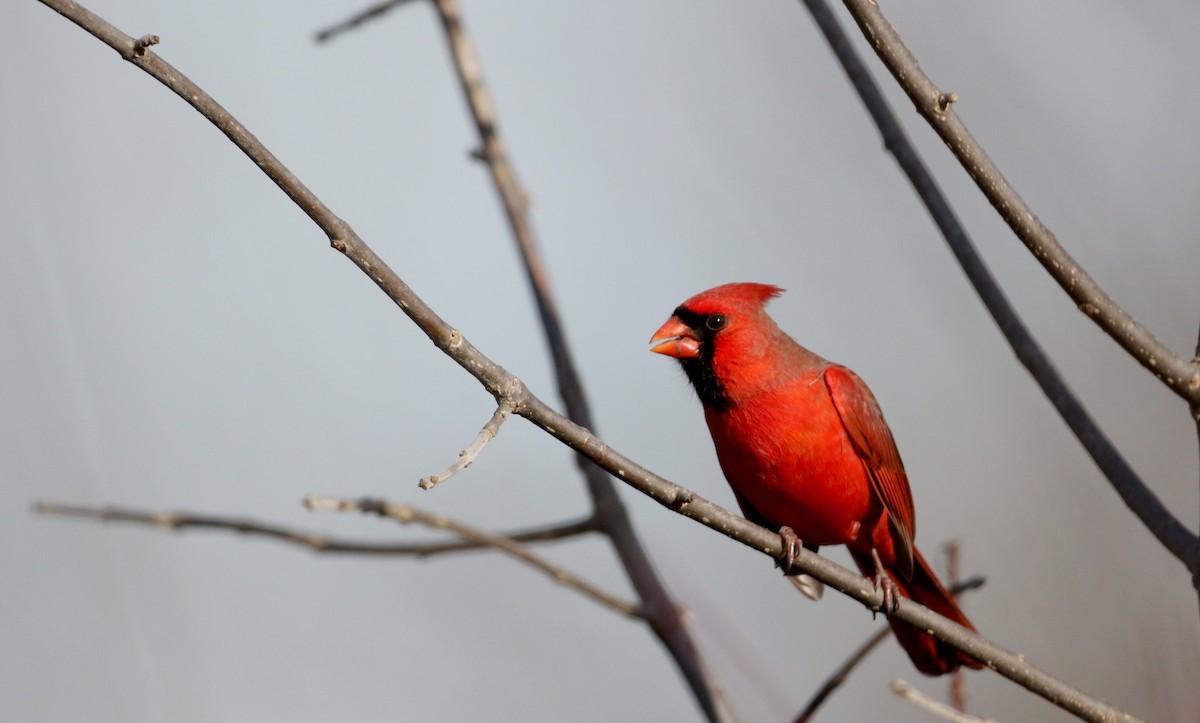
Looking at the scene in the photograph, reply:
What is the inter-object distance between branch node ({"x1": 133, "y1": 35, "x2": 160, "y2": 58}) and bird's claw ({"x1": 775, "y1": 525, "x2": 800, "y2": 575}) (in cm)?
125

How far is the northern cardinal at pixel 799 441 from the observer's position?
2.83 meters

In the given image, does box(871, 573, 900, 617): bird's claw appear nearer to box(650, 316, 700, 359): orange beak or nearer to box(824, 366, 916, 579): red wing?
box(824, 366, 916, 579): red wing

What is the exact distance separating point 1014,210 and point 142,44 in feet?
4.41

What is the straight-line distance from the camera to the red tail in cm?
295

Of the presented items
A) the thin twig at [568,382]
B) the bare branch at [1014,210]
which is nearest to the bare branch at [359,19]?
the thin twig at [568,382]

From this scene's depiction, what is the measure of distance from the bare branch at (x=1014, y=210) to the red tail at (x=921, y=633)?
3.09ft

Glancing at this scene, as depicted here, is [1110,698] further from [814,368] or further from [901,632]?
[814,368]

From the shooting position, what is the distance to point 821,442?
2.85m

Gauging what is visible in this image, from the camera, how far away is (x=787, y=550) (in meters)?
2.15

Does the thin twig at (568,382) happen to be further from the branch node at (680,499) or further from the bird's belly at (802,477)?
the branch node at (680,499)

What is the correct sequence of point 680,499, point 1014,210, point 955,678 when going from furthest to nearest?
point 955,678, point 1014,210, point 680,499

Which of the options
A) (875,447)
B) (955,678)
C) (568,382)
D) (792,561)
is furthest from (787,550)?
(568,382)

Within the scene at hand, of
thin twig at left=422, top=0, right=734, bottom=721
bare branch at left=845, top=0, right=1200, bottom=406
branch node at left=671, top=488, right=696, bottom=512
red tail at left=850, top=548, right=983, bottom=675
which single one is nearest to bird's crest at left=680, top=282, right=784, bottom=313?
thin twig at left=422, top=0, right=734, bottom=721

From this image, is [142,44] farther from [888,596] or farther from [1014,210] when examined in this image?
[888,596]
